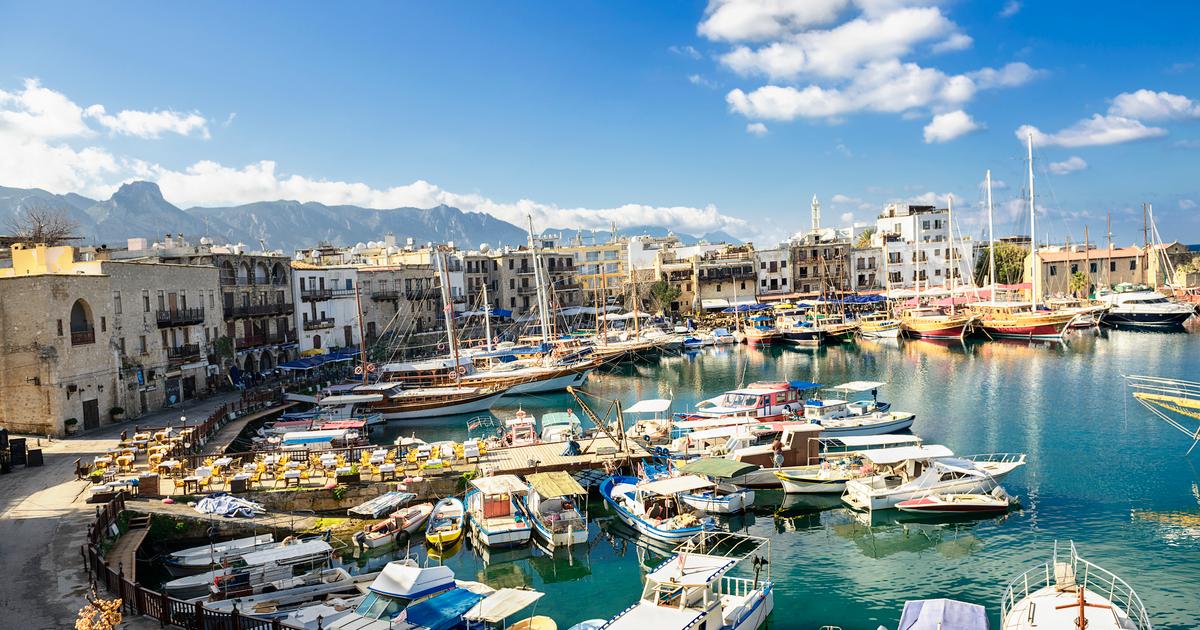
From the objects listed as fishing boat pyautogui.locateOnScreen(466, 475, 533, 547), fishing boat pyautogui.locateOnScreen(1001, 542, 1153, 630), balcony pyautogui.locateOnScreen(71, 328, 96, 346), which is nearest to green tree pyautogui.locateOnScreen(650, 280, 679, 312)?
balcony pyautogui.locateOnScreen(71, 328, 96, 346)

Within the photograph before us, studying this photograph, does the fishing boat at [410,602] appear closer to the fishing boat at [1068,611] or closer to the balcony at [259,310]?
the fishing boat at [1068,611]

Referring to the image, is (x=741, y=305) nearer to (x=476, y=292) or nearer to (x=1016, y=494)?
(x=476, y=292)

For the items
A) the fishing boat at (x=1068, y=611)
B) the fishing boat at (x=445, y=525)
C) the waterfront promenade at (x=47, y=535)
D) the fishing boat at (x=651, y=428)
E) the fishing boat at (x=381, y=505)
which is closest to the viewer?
the fishing boat at (x=1068, y=611)

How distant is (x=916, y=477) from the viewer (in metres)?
34.3

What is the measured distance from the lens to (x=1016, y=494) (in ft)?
113

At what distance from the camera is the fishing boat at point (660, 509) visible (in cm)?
3020

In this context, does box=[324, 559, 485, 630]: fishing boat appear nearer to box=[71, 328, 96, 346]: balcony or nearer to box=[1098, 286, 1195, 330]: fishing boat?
box=[71, 328, 96, 346]: balcony

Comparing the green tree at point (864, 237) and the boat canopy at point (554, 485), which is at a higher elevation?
the green tree at point (864, 237)

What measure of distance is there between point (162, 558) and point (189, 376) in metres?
32.8

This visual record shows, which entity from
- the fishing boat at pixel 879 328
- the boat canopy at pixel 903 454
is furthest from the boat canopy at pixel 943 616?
the fishing boat at pixel 879 328

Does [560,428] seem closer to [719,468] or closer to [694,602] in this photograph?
[719,468]

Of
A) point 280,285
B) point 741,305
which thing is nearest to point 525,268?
point 741,305

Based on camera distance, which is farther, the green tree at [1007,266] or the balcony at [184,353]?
the green tree at [1007,266]

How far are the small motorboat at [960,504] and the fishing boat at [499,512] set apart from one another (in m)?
15.7
